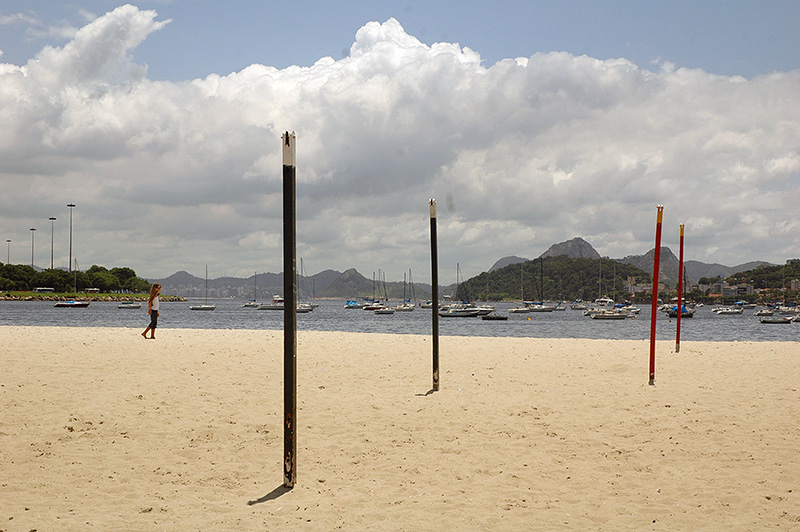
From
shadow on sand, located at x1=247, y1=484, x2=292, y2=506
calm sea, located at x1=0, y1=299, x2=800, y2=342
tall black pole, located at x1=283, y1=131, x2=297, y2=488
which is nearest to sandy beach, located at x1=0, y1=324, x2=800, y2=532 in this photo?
shadow on sand, located at x1=247, y1=484, x2=292, y2=506

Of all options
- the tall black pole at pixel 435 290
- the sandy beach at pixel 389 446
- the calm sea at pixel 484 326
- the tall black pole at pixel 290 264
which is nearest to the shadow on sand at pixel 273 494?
the sandy beach at pixel 389 446

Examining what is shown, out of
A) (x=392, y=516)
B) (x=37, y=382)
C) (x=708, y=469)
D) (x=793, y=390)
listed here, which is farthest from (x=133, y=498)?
(x=793, y=390)

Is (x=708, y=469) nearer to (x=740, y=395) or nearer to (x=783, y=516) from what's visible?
(x=783, y=516)

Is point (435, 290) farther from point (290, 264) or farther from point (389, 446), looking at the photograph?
point (290, 264)

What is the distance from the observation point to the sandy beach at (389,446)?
25.5ft

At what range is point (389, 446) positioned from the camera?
1062cm

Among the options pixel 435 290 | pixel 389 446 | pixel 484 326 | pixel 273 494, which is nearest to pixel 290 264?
pixel 273 494

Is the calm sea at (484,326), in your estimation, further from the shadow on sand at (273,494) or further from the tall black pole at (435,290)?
the shadow on sand at (273,494)

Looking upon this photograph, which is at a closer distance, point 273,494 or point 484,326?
point 273,494

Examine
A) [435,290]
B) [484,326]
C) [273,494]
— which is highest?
[435,290]

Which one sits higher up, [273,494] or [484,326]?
[273,494]

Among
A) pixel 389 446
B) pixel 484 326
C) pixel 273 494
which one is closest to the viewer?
pixel 273 494

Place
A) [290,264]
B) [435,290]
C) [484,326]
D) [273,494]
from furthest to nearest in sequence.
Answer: [484,326] < [435,290] < [273,494] < [290,264]

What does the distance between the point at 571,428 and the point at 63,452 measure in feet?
27.0
